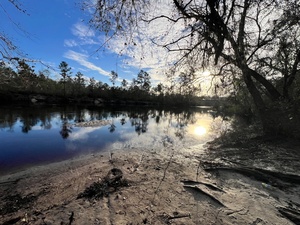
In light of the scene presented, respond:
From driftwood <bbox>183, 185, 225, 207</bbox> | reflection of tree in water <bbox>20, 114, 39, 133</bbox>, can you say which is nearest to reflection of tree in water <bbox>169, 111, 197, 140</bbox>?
driftwood <bbox>183, 185, 225, 207</bbox>

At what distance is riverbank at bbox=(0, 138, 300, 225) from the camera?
3.05 m

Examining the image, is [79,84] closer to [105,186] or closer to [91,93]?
[91,93]

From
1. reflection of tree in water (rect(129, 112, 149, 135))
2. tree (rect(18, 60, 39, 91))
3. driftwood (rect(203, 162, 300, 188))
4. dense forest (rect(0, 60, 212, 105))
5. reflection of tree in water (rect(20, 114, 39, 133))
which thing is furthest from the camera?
dense forest (rect(0, 60, 212, 105))

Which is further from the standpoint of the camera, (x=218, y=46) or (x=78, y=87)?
(x=78, y=87)

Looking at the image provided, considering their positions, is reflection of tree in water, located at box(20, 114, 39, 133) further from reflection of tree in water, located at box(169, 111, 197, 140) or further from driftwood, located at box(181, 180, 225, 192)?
driftwood, located at box(181, 180, 225, 192)

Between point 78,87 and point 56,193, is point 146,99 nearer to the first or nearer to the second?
point 78,87

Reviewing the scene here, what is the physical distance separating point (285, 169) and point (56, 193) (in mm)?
6574

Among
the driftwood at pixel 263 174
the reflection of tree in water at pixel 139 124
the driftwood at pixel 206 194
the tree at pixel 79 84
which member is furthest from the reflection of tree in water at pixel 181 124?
the tree at pixel 79 84

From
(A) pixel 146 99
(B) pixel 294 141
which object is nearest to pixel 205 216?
(B) pixel 294 141

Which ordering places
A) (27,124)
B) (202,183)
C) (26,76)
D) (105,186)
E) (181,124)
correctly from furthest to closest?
(181,124), (27,124), (202,183), (105,186), (26,76)

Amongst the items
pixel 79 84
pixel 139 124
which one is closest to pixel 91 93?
pixel 79 84

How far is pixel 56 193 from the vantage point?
4023mm

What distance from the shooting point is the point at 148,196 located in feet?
12.4

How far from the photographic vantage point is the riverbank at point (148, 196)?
3055mm
